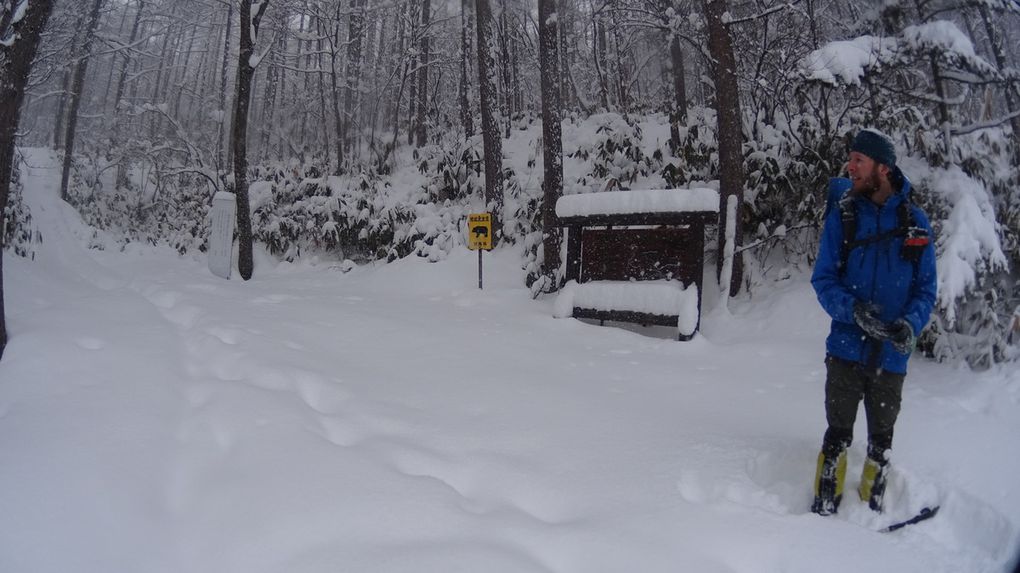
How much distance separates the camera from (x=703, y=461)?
2990mm

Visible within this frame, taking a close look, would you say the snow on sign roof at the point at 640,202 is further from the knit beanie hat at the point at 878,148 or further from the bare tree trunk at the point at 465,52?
the bare tree trunk at the point at 465,52

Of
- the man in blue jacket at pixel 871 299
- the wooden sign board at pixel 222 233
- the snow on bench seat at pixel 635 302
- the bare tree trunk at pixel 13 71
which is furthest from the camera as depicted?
the wooden sign board at pixel 222 233

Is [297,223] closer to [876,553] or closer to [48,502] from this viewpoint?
[48,502]

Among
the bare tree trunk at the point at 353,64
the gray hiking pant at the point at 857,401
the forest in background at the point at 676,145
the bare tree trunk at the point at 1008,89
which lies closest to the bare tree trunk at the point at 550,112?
the forest in background at the point at 676,145

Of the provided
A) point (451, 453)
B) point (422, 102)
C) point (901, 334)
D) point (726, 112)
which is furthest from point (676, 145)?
point (422, 102)

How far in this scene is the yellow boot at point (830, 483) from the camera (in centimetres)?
265

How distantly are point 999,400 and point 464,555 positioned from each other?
4.09 metres

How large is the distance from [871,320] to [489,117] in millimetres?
8112

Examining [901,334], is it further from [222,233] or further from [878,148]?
[222,233]

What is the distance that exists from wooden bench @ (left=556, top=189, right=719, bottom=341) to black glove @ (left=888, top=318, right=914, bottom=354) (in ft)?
10.5

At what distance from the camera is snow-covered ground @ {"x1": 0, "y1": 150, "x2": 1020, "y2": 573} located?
2.14 metres

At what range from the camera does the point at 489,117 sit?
9.61 meters

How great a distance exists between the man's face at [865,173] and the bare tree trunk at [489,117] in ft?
23.4

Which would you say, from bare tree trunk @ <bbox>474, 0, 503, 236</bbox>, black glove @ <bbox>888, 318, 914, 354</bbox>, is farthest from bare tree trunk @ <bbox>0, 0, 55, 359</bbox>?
bare tree trunk @ <bbox>474, 0, 503, 236</bbox>
